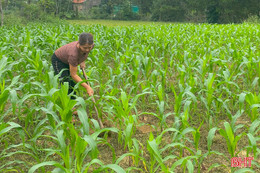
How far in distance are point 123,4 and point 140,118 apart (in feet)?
146

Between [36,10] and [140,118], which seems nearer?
[140,118]

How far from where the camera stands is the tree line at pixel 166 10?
31.3 metres

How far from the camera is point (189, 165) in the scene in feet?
5.88

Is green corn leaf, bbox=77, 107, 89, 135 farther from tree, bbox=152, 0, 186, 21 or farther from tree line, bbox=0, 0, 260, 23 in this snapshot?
tree, bbox=152, 0, 186, 21

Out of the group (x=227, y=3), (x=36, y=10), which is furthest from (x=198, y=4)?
(x=36, y=10)

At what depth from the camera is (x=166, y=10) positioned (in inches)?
1644

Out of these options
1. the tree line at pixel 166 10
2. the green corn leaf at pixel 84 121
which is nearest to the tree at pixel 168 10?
the tree line at pixel 166 10

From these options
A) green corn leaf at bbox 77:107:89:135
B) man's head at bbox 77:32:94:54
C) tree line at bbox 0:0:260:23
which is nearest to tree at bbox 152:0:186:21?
tree line at bbox 0:0:260:23

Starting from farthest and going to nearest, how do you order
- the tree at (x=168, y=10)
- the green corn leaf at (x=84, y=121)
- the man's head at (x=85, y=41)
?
the tree at (x=168, y=10), the man's head at (x=85, y=41), the green corn leaf at (x=84, y=121)

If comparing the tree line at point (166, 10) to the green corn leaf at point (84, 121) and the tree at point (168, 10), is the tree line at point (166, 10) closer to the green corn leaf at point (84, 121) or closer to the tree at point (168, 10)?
the tree at point (168, 10)

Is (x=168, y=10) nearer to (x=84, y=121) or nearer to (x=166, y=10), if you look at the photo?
(x=166, y=10)

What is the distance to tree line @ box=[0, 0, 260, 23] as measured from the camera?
3131 centimetres

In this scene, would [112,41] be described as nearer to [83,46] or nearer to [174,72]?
[174,72]

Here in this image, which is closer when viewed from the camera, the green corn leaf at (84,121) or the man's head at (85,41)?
the green corn leaf at (84,121)
